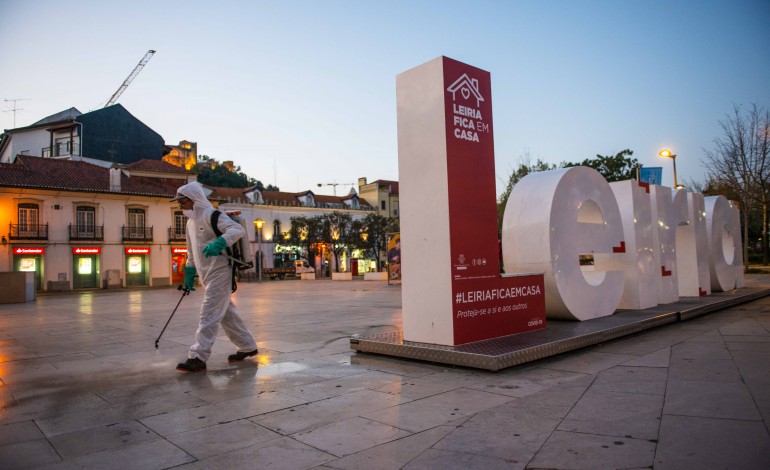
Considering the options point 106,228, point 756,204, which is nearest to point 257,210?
point 106,228

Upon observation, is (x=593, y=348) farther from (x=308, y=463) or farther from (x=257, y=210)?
(x=257, y=210)

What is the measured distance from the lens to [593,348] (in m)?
6.89

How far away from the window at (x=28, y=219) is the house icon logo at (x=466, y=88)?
38.3 metres

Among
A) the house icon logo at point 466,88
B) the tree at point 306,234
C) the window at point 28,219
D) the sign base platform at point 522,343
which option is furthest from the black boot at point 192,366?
the tree at point 306,234

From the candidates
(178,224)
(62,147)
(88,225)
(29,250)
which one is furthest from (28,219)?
(62,147)

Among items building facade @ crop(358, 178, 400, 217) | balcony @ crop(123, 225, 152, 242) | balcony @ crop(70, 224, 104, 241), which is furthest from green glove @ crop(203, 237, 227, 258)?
building facade @ crop(358, 178, 400, 217)

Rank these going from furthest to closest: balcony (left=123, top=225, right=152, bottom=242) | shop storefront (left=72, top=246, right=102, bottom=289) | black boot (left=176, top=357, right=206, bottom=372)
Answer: balcony (left=123, top=225, right=152, bottom=242), shop storefront (left=72, top=246, right=102, bottom=289), black boot (left=176, top=357, right=206, bottom=372)

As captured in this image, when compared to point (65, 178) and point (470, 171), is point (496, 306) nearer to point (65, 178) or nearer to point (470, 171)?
point (470, 171)

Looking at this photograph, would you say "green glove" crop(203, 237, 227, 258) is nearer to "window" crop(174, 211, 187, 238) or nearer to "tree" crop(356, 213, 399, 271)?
"window" crop(174, 211, 187, 238)

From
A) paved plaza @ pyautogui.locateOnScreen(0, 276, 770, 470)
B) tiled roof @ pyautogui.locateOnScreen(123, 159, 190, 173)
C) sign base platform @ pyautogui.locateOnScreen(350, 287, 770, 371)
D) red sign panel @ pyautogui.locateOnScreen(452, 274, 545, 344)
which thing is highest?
tiled roof @ pyautogui.locateOnScreen(123, 159, 190, 173)

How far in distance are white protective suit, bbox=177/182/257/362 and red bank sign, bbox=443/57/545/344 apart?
8.90ft

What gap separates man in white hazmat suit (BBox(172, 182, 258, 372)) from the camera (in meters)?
5.99

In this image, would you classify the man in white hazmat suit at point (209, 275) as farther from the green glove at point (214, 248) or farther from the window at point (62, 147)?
the window at point (62, 147)

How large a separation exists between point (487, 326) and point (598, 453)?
11.3 ft
